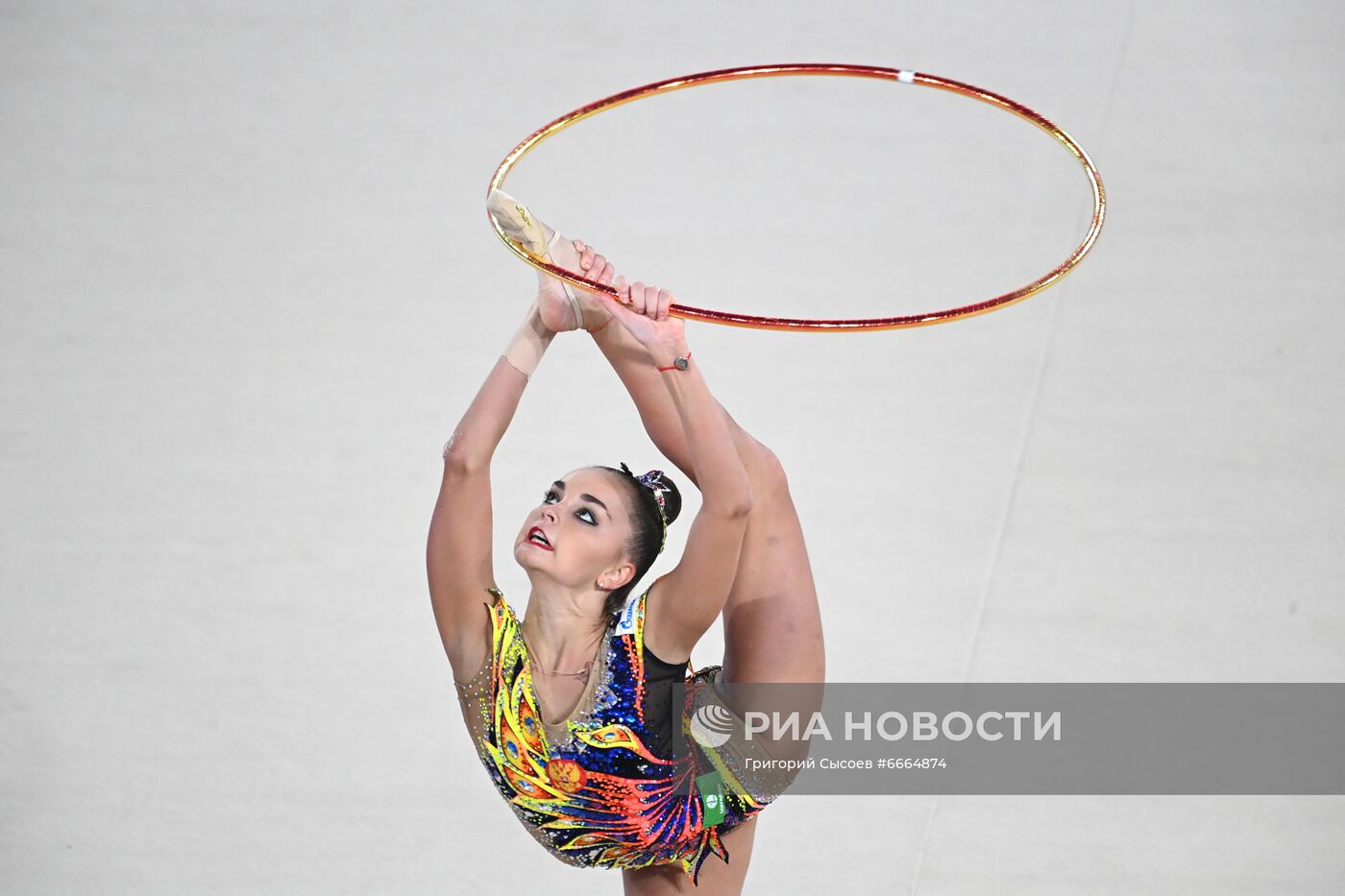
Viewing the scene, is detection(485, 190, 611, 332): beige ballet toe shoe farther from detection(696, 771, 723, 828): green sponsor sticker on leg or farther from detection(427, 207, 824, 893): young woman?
detection(696, 771, 723, 828): green sponsor sticker on leg

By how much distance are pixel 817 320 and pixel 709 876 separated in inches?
34.7

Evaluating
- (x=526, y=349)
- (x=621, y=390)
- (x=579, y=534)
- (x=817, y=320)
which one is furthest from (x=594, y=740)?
(x=621, y=390)

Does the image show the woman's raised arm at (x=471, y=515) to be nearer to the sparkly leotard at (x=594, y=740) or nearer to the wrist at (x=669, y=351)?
the sparkly leotard at (x=594, y=740)

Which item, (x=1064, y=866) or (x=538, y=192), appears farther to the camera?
(x=538, y=192)

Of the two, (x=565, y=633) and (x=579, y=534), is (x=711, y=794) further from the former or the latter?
(x=579, y=534)

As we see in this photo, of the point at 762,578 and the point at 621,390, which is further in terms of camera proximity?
the point at 621,390

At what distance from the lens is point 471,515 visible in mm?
2264

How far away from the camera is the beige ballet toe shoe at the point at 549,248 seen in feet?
7.27

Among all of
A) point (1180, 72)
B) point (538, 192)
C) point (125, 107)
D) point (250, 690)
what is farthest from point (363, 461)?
point (1180, 72)

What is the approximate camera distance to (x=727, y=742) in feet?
7.95

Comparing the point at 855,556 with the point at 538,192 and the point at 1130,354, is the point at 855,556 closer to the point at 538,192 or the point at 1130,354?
the point at 1130,354

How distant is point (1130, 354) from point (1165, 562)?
0.68 m

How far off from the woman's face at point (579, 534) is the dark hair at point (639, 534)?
0.02 meters

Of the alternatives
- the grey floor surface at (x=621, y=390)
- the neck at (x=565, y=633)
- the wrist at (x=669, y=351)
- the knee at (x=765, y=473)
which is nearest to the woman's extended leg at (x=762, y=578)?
the knee at (x=765, y=473)
